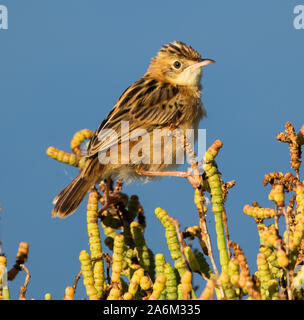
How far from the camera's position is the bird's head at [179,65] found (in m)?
6.45

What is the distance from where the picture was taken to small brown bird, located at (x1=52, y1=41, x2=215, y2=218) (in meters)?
5.40

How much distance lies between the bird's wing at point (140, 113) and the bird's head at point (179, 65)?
0.94 feet

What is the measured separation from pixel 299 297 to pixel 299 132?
1.23 metres

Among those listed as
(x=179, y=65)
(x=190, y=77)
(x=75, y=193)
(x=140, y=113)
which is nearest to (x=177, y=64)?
(x=179, y=65)

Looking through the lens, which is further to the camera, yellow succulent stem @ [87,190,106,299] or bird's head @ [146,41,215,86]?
bird's head @ [146,41,215,86]

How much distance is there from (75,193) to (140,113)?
1103mm

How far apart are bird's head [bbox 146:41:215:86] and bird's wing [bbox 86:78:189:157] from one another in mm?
287

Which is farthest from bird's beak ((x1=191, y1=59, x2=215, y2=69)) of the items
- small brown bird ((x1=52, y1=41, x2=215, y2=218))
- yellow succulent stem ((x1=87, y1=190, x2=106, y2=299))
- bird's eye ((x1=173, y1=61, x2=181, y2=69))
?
yellow succulent stem ((x1=87, y1=190, x2=106, y2=299))

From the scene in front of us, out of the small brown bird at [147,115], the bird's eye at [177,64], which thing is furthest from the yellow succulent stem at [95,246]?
the bird's eye at [177,64]

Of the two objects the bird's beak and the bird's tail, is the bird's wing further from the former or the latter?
the bird's beak

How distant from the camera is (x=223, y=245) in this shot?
10.5 ft

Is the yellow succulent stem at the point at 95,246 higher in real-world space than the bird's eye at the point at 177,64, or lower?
lower

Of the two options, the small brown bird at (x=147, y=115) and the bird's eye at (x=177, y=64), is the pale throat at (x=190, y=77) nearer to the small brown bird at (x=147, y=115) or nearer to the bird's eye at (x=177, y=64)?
the small brown bird at (x=147, y=115)
